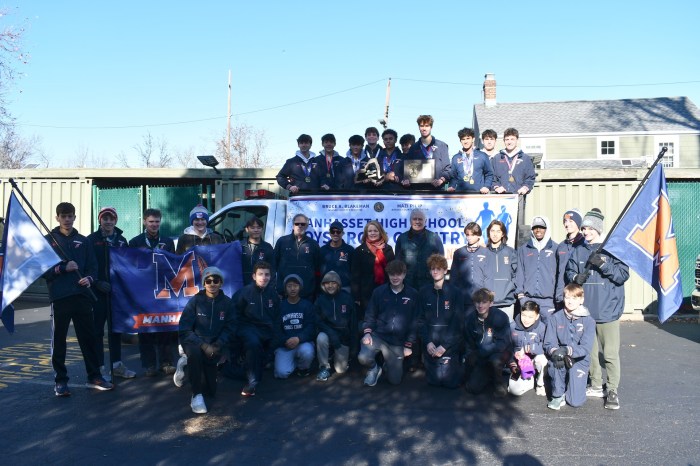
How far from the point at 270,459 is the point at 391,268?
312 centimetres

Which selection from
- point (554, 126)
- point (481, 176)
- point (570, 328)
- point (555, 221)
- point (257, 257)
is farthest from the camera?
point (554, 126)

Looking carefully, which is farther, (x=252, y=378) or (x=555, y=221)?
(x=555, y=221)

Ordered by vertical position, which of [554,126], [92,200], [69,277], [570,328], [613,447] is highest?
[554,126]

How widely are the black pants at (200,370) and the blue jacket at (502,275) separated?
11.2 ft

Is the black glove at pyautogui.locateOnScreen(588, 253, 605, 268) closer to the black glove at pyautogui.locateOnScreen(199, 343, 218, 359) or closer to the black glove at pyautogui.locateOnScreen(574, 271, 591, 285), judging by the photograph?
the black glove at pyautogui.locateOnScreen(574, 271, 591, 285)

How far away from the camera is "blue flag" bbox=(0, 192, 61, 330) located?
6.97 metres

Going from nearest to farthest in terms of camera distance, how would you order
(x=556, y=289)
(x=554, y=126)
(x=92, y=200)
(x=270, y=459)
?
(x=270, y=459), (x=556, y=289), (x=92, y=200), (x=554, y=126)

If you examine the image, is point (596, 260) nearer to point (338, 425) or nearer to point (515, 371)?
point (515, 371)

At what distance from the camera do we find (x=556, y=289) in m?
7.66

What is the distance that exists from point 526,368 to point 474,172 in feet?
10.5

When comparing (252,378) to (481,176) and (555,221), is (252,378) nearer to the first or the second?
(481,176)

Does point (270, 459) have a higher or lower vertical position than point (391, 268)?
lower

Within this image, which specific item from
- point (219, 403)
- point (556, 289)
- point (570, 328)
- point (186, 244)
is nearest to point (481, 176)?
point (556, 289)

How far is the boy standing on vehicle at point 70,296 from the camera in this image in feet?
23.4
